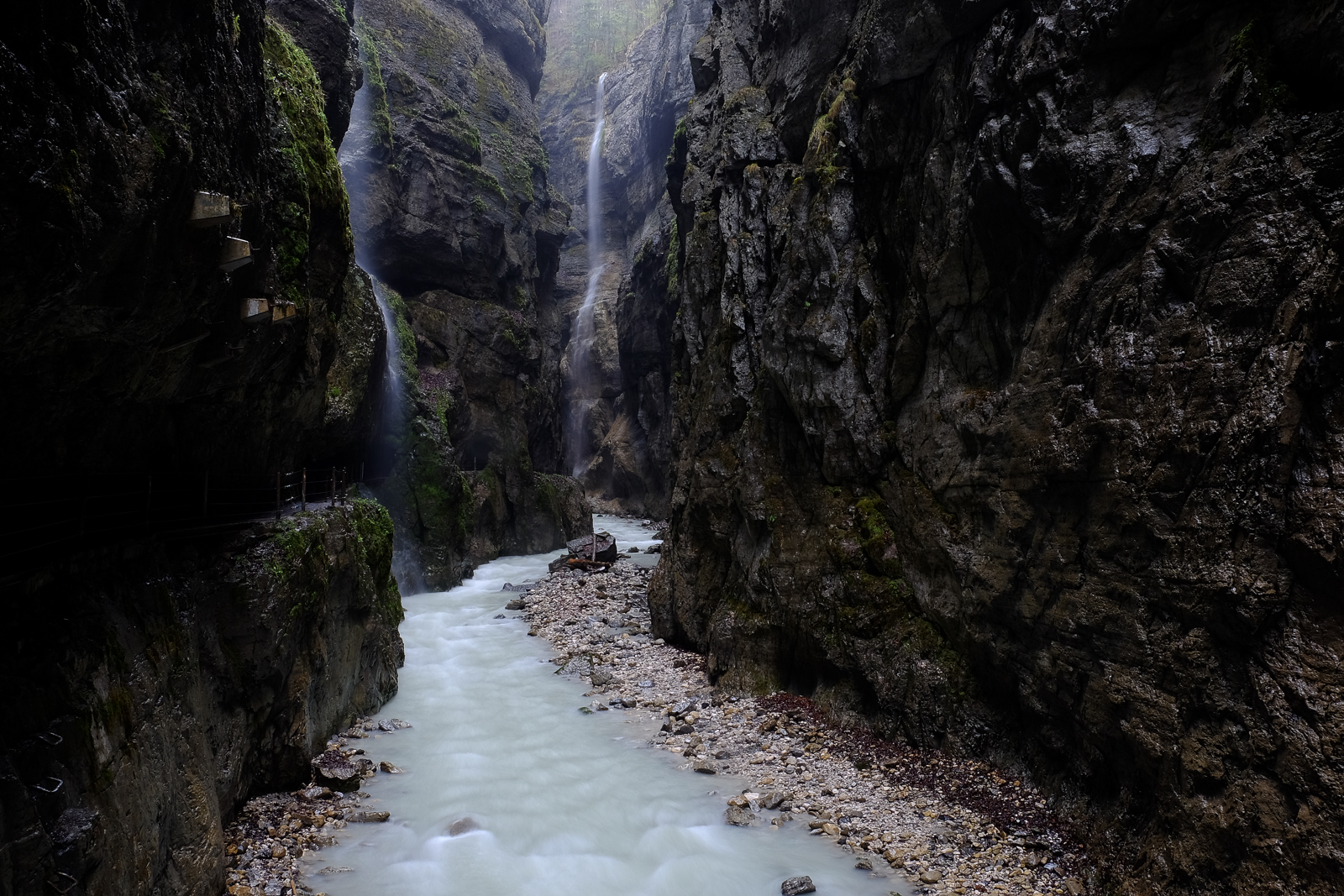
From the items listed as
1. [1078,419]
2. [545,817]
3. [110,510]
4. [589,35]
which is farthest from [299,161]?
[589,35]

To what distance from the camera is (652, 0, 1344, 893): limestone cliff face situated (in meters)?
6.35

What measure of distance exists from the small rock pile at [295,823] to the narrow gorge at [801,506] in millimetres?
65

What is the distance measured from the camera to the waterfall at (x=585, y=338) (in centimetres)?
6094

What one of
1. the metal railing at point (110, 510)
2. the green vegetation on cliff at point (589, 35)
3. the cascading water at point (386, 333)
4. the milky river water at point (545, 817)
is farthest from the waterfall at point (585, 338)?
the metal railing at point (110, 510)

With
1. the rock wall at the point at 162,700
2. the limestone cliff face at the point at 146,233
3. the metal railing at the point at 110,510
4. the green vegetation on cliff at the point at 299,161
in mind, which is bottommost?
the rock wall at the point at 162,700

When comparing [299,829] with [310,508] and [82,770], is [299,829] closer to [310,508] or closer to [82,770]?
[82,770]

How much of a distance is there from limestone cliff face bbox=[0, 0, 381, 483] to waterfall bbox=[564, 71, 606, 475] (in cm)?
4920

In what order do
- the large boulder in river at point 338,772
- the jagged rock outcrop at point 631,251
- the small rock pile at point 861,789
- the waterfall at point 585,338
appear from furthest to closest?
1. the waterfall at point 585,338
2. the jagged rock outcrop at point 631,251
3. the large boulder in river at point 338,772
4. the small rock pile at point 861,789

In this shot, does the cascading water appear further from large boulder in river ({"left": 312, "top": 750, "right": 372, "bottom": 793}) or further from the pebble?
the pebble

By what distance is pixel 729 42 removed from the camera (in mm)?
20750

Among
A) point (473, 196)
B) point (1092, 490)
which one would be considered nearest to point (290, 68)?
point (1092, 490)

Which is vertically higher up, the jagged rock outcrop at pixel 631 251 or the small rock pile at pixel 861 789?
the jagged rock outcrop at pixel 631 251

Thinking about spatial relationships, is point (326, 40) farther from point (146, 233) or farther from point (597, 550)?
point (597, 550)

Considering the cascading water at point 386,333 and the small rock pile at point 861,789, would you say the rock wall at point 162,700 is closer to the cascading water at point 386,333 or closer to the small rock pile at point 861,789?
the small rock pile at point 861,789
